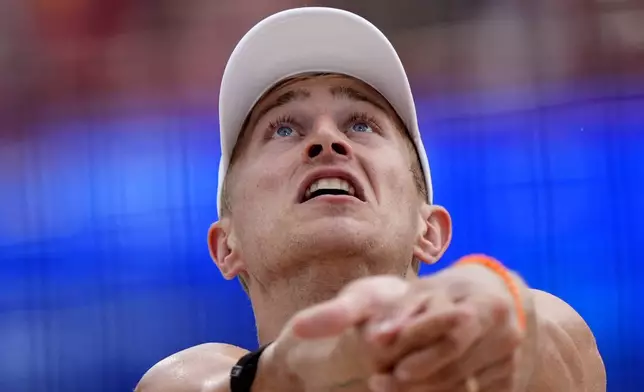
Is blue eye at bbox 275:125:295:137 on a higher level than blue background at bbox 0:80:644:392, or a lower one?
higher

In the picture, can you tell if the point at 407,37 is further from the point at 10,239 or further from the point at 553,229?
the point at 10,239

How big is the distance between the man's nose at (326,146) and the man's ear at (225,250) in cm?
15

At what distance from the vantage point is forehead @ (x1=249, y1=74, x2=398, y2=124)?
0.93 m

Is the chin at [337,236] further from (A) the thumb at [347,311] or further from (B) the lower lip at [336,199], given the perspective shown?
(A) the thumb at [347,311]

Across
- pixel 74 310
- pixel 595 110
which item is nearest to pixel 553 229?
pixel 595 110

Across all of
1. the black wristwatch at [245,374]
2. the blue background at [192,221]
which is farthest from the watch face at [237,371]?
the blue background at [192,221]

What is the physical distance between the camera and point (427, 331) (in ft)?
1.37

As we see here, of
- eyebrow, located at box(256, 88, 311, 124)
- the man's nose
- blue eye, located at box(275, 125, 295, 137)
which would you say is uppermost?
eyebrow, located at box(256, 88, 311, 124)

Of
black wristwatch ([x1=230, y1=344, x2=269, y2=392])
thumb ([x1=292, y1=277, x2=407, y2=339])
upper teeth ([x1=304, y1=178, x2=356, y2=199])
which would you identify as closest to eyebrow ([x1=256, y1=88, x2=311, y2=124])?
upper teeth ([x1=304, y1=178, x2=356, y2=199])

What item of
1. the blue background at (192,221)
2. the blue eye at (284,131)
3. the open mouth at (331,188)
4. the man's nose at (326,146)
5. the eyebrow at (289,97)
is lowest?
the blue background at (192,221)

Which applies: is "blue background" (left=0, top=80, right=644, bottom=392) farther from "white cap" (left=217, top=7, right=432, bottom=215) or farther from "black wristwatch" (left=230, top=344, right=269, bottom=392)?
"black wristwatch" (left=230, top=344, right=269, bottom=392)

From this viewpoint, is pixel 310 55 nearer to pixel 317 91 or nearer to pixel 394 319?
pixel 317 91

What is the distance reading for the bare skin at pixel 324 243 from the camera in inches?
21.5

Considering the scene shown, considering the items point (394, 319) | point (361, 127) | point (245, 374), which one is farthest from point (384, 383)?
point (361, 127)
